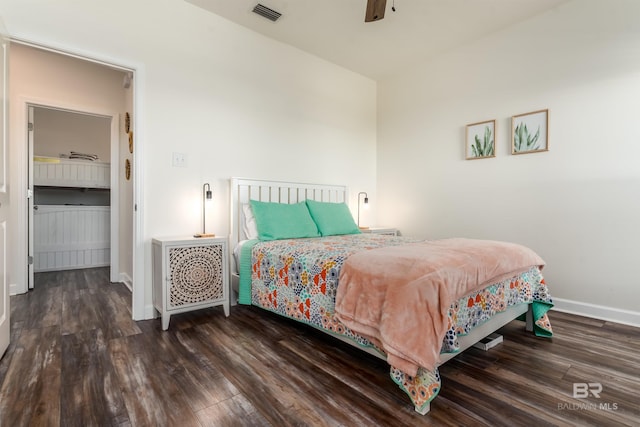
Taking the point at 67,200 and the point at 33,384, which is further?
the point at 67,200

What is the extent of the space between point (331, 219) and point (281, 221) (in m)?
0.62

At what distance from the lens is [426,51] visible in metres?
3.82

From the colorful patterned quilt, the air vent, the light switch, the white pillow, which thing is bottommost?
the colorful patterned quilt

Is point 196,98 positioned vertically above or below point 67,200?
above

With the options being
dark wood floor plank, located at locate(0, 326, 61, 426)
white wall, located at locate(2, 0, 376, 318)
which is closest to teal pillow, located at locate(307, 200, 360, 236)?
white wall, located at locate(2, 0, 376, 318)

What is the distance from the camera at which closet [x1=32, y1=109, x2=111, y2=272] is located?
4660mm

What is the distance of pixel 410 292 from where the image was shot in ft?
4.70

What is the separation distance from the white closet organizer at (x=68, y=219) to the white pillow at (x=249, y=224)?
11.0 ft

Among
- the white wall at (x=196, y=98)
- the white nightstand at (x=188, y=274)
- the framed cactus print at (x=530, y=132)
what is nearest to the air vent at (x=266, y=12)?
the white wall at (x=196, y=98)

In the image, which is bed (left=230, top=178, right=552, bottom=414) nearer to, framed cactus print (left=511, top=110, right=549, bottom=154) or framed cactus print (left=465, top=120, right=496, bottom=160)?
framed cactus print (left=511, top=110, right=549, bottom=154)

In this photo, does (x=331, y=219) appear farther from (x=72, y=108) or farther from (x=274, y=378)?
(x=72, y=108)

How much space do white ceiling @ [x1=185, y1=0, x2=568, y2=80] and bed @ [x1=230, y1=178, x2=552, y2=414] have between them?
1686mm

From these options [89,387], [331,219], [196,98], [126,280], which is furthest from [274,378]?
[126,280]

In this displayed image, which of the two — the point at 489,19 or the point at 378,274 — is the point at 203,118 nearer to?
the point at 378,274
